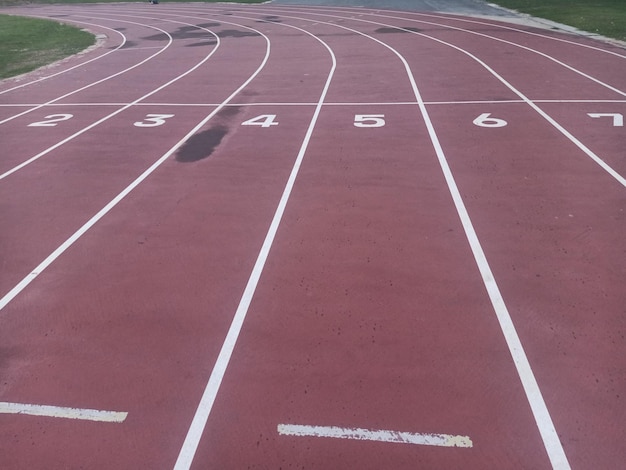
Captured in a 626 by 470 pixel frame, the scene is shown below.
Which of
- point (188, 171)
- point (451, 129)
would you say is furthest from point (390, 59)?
point (188, 171)

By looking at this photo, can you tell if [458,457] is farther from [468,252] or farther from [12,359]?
[12,359]

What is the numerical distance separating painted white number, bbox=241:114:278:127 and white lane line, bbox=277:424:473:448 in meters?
7.65

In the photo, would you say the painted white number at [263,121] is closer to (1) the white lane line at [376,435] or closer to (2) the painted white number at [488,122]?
(2) the painted white number at [488,122]

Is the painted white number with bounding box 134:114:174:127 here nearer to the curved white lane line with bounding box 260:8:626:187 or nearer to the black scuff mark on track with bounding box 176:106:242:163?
the black scuff mark on track with bounding box 176:106:242:163

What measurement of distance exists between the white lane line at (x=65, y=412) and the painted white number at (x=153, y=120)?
304 inches

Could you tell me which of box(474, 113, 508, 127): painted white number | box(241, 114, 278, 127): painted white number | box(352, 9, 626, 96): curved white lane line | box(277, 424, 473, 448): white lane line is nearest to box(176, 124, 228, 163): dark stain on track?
box(241, 114, 278, 127): painted white number

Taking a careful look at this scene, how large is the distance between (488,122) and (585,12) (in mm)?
16986

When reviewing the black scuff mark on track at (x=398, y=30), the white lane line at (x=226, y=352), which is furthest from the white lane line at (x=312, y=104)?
the black scuff mark on track at (x=398, y=30)

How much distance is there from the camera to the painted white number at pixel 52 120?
11.8m

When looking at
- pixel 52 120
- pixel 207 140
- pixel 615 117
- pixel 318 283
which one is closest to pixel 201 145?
pixel 207 140

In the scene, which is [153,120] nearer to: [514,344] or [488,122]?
[488,122]

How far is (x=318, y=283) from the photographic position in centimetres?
589

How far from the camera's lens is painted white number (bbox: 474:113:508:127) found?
34.8 ft

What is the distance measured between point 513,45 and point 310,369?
16.5 meters
